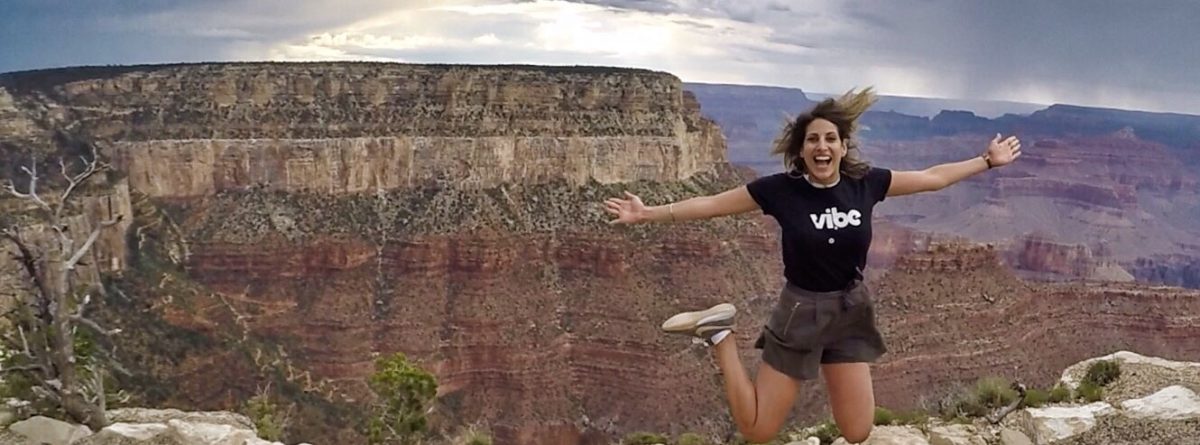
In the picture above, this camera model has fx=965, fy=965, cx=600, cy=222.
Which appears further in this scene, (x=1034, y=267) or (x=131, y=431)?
(x=1034, y=267)

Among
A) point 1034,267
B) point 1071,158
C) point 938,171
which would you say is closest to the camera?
point 938,171

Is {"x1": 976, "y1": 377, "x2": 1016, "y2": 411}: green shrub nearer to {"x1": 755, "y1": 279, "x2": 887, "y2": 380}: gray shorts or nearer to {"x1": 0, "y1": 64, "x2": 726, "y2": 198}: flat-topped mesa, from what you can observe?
{"x1": 755, "y1": 279, "x2": 887, "y2": 380}: gray shorts

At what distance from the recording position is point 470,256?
4016 centimetres

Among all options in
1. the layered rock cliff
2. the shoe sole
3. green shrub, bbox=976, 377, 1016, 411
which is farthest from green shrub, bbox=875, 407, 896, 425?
the layered rock cliff

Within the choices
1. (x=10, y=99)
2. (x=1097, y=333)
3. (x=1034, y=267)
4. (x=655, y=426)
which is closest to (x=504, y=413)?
(x=655, y=426)

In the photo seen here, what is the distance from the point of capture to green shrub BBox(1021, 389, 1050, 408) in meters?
8.89

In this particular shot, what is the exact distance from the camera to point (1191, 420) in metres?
7.37

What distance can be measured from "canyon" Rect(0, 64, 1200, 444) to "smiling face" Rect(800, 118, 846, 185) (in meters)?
27.6

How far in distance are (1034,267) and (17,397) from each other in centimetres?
6909

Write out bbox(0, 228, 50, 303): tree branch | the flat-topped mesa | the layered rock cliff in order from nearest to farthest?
bbox(0, 228, 50, 303): tree branch < the layered rock cliff < the flat-topped mesa

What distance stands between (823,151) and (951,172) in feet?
3.52

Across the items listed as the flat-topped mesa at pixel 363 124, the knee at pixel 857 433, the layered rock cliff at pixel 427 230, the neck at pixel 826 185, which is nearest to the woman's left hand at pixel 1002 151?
the neck at pixel 826 185

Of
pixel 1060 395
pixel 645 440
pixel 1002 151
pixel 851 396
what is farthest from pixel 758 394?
pixel 645 440

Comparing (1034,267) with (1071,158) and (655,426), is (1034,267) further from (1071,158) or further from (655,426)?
(655,426)
